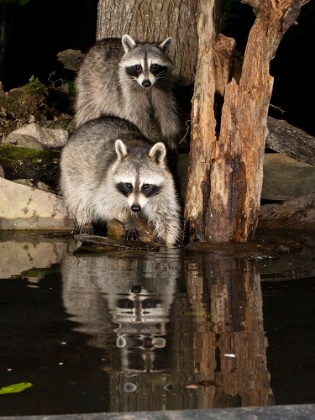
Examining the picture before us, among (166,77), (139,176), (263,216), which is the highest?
(166,77)

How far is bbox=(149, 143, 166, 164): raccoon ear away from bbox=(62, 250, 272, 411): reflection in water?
80 centimetres

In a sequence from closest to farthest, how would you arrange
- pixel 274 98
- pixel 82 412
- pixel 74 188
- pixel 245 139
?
1. pixel 82 412
2. pixel 245 139
3. pixel 74 188
4. pixel 274 98

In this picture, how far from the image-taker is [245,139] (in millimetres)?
5523

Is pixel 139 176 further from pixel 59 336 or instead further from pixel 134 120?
pixel 59 336

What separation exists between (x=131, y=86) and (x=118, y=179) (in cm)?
161

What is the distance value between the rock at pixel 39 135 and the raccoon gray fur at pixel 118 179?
1038 millimetres

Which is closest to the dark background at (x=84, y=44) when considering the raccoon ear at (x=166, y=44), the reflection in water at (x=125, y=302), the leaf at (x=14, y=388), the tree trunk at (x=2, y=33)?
the tree trunk at (x=2, y=33)

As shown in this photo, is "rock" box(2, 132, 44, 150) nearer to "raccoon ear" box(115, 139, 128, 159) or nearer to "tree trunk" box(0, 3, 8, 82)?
"raccoon ear" box(115, 139, 128, 159)

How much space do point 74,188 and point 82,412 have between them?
3.57 m

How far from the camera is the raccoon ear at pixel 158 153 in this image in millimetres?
5840

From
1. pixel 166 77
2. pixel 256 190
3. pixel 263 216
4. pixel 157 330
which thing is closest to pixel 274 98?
pixel 166 77

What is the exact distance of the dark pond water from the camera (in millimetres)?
2926

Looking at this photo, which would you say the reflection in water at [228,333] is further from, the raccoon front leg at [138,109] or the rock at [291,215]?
the raccoon front leg at [138,109]

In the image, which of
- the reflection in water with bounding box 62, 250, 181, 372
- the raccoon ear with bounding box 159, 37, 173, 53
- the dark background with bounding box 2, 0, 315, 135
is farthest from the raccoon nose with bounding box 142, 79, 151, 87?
the dark background with bounding box 2, 0, 315, 135
